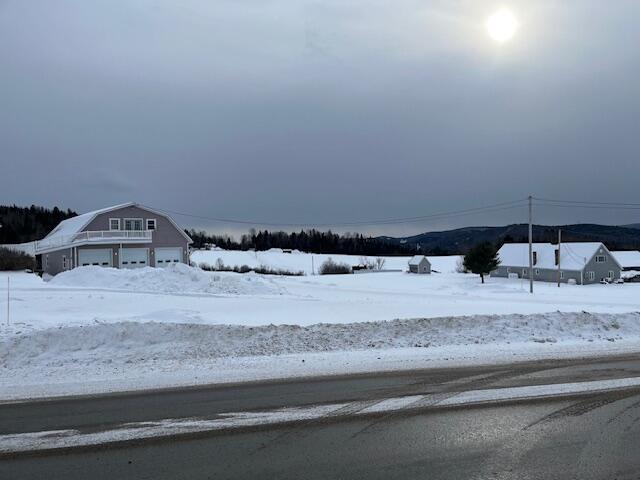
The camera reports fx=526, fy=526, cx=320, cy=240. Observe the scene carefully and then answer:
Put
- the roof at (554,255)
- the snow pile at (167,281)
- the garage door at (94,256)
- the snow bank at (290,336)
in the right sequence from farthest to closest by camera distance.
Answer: the roof at (554,255) → the garage door at (94,256) → the snow pile at (167,281) → the snow bank at (290,336)

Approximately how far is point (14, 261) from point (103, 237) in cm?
1217

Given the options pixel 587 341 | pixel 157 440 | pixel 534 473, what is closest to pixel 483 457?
pixel 534 473

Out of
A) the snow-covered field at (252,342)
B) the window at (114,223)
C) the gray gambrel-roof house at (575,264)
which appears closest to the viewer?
the snow-covered field at (252,342)

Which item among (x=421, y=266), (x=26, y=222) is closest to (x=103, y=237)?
(x=421, y=266)

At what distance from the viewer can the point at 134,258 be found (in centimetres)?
5022

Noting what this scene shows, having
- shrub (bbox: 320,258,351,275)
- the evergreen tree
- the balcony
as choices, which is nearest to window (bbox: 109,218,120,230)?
the balcony

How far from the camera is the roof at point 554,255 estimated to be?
78.6 m

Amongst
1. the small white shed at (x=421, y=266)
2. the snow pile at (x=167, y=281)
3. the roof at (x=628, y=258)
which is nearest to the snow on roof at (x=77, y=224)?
the snow pile at (x=167, y=281)

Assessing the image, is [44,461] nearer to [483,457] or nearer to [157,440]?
[157,440]

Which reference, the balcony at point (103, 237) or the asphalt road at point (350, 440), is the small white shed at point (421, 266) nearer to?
the balcony at point (103, 237)

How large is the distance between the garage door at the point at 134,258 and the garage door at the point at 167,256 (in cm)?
122

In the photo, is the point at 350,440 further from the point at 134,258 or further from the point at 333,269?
the point at 333,269

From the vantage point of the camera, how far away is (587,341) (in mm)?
13133

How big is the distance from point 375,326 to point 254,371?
5275 millimetres
